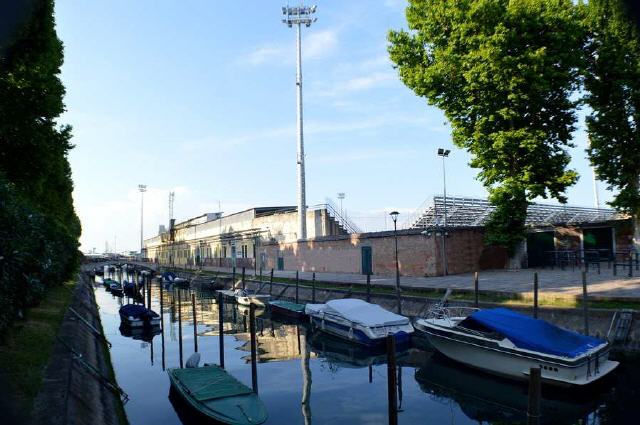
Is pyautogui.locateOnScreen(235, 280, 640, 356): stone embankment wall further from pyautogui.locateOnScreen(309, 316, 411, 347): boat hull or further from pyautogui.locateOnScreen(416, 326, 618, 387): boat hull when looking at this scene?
pyautogui.locateOnScreen(309, 316, 411, 347): boat hull

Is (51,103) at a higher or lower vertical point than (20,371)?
higher

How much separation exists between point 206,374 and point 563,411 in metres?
11.2

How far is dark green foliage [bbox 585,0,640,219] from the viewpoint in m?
29.2

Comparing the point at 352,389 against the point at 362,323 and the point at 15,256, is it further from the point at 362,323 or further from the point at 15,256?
the point at 15,256

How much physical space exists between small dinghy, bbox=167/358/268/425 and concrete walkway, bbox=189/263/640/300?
50.6 feet

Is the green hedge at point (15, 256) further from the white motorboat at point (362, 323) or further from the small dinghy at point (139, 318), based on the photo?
the small dinghy at point (139, 318)

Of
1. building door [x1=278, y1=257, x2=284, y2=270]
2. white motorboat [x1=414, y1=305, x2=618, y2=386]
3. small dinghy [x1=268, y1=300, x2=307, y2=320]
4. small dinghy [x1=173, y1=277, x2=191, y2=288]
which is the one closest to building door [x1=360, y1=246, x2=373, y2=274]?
small dinghy [x1=268, y1=300, x2=307, y2=320]

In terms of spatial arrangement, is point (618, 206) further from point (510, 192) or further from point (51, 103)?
point (51, 103)

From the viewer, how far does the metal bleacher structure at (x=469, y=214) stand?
4356cm

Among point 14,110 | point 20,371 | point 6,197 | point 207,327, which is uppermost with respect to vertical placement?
point 14,110

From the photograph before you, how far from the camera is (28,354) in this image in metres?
14.2

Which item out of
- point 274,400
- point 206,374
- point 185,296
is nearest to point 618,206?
point 274,400

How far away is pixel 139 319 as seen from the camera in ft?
102

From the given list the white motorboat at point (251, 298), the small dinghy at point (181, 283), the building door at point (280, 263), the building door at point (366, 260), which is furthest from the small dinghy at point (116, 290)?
the building door at point (366, 260)
